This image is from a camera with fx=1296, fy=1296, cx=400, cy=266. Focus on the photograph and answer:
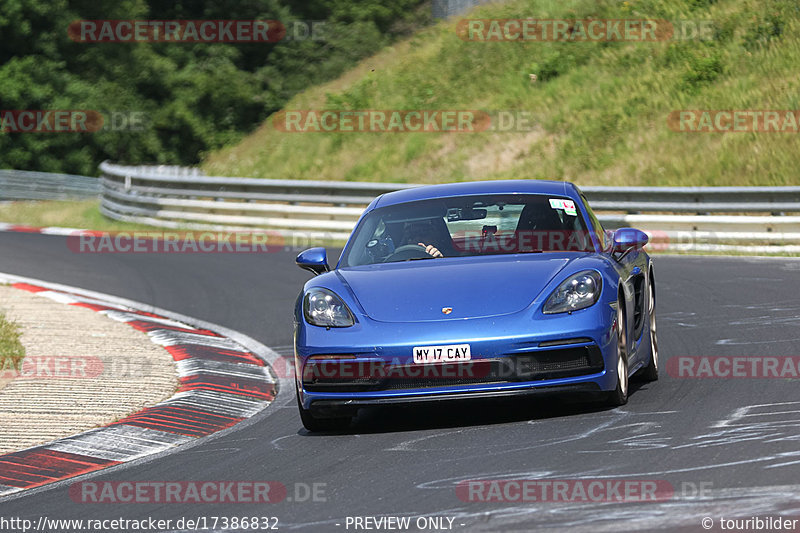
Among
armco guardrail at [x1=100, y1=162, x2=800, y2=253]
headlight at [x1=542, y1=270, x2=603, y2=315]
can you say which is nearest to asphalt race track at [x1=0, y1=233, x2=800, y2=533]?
headlight at [x1=542, y1=270, x2=603, y2=315]

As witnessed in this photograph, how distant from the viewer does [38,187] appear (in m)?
35.9

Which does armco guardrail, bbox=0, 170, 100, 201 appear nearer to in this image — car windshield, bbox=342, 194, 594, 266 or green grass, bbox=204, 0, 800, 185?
green grass, bbox=204, 0, 800, 185

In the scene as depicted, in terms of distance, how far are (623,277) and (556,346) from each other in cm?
114

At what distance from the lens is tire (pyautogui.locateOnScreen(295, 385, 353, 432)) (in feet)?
24.0

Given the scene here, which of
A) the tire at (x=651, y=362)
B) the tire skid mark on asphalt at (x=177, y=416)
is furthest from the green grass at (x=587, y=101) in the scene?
the tire at (x=651, y=362)

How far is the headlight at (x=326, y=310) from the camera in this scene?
7215 mm

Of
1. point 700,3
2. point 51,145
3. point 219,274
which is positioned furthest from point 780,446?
point 51,145

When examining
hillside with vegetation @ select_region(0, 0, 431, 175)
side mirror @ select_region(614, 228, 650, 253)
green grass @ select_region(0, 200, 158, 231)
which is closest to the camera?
side mirror @ select_region(614, 228, 650, 253)

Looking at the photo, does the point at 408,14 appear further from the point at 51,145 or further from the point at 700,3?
the point at 700,3

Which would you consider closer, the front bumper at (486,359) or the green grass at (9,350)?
the front bumper at (486,359)

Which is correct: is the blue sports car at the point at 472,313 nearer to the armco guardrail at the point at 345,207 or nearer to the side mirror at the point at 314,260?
the side mirror at the point at 314,260

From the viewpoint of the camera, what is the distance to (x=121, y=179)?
2638 cm

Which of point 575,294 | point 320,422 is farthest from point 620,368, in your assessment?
point 320,422

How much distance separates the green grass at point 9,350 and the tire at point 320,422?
3.31m
